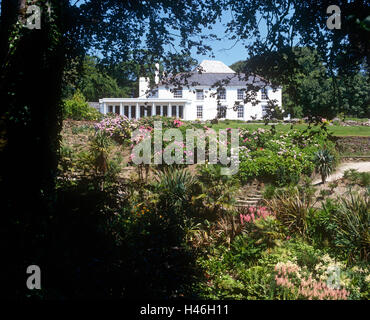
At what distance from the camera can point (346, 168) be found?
37.6ft

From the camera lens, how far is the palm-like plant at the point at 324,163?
33.6 feet

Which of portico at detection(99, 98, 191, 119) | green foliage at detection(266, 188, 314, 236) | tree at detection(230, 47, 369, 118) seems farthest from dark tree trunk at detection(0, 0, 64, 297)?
portico at detection(99, 98, 191, 119)

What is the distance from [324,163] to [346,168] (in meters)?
1.86

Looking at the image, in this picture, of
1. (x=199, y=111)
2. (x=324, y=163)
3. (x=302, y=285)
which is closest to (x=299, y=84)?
(x=302, y=285)

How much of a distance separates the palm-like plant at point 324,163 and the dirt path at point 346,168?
27 centimetres

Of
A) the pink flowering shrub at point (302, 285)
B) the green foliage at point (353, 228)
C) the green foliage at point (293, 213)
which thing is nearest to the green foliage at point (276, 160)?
the green foliage at point (293, 213)

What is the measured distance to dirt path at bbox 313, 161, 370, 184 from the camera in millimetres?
10586

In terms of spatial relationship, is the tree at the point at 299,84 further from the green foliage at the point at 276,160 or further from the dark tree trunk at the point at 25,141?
the green foliage at the point at 276,160

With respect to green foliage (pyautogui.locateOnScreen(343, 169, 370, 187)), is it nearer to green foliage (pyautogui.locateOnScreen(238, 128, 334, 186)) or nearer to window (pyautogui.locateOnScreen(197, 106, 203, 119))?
green foliage (pyautogui.locateOnScreen(238, 128, 334, 186))

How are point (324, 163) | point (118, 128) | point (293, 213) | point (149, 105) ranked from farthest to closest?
point (149, 105), point (118, 128), point (324, 163), point (293, 213)

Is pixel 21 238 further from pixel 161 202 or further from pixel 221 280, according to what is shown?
pixel 161 202

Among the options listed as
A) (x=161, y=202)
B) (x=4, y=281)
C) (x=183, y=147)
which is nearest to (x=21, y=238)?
(x=4, y=281)

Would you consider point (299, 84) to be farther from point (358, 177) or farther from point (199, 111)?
point (199, 111)

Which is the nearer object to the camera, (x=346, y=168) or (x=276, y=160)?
(x=276, y=160)
